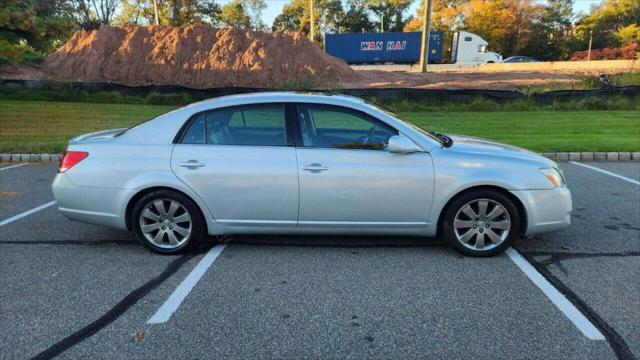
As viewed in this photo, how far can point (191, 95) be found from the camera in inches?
801

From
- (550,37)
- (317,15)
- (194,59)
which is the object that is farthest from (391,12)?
(194,59)

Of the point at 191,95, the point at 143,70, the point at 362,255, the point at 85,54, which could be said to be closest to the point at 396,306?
the point at 362,255

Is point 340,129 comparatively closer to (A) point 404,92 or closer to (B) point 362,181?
(B) point 362,181

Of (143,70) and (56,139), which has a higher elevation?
(143,70)

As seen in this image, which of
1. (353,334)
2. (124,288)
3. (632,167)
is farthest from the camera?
(632,167)

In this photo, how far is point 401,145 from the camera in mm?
4230

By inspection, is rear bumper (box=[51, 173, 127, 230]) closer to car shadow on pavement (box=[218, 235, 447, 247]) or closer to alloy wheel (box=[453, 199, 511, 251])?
car shadow on pavement (box=[218, 235, 447, 247])

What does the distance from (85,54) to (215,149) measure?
102 ft

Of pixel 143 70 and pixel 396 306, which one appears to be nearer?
pixel 396 306

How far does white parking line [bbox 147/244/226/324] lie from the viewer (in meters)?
3.39

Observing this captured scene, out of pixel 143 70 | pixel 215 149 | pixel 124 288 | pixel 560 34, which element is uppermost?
pixel 560 34

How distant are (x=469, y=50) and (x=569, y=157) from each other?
3765cm

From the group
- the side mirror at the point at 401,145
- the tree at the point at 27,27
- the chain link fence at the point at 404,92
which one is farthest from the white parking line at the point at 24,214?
the chain link fence at the point at 404,92

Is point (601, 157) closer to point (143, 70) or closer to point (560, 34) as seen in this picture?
point (143, 70)
